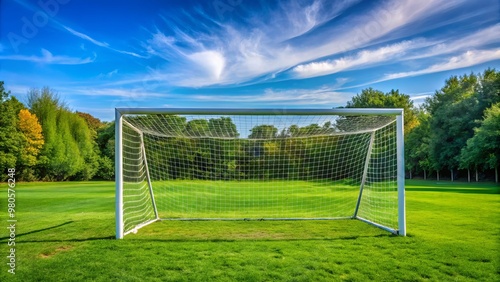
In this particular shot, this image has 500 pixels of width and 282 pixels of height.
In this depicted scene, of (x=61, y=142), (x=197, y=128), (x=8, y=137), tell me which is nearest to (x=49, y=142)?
(x=61, y=142)

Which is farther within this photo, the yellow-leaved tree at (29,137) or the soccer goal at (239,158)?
the yellow-leaved tree at (29,137)

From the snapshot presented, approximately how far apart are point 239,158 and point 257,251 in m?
6.94

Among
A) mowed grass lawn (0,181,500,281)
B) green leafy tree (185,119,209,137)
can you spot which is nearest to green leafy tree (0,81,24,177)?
mowed grass lawn (0,181,500,281)

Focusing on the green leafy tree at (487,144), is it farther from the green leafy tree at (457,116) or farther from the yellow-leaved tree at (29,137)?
the yellow-leaved tree at (29,137)

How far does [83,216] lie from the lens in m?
7.77

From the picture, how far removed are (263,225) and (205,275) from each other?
3017 mm

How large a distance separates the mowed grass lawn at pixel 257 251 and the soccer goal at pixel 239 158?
55cm

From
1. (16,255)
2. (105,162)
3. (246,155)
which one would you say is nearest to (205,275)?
(16,255)

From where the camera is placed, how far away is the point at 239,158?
11430mm

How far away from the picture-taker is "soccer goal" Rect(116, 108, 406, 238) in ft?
17.9

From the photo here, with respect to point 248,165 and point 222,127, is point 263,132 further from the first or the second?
point 248,165

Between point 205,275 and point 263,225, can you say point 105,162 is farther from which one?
point 205,275

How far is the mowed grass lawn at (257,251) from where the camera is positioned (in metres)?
3.68

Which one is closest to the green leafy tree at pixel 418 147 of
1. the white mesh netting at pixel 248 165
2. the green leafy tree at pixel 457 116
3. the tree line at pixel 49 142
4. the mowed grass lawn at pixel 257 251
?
the green leafy tree at pixel 457 116
